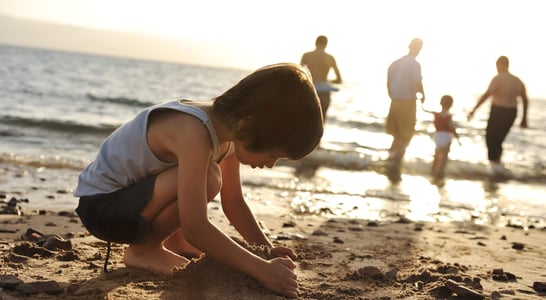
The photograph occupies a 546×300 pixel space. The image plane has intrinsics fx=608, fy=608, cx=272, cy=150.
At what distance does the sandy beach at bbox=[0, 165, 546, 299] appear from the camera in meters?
2.75

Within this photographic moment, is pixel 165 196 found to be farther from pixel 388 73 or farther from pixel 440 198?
pixel 388 73

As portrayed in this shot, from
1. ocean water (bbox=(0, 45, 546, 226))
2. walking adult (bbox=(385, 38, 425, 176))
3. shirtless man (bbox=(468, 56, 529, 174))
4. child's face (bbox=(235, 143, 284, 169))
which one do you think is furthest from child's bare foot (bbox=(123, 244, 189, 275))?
shirtless man (bbox=(468, 56, 529, 174))

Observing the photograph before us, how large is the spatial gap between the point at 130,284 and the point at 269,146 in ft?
3.22

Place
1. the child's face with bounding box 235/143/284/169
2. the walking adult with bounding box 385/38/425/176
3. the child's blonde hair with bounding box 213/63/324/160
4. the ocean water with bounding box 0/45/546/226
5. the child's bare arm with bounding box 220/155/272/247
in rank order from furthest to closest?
the walking adult with bounding box 385/38/425/176 → the ocean water with bounding box 0/45/546/226 → the child's bare arm with bounding box 220/155/272/247 → the child's face with bounding box 235/143/284/169 → the child's blonde hair with bounding box 213/63/324/160

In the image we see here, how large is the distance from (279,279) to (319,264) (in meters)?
0.96

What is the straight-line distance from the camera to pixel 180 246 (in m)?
3.33

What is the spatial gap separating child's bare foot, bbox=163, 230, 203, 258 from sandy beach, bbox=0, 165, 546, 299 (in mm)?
301

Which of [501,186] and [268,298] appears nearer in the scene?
[268,298]

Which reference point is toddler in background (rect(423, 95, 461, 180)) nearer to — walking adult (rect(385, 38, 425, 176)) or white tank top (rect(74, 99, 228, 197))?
walking adult (rect(385, 38, 425, 176))

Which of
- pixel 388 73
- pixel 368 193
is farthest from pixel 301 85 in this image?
pixel 388 73

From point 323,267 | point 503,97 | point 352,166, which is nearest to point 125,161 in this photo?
point 323,267

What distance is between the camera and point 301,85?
2441 millimetres

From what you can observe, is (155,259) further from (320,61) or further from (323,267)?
(320,61)

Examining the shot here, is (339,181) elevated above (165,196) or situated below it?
below
